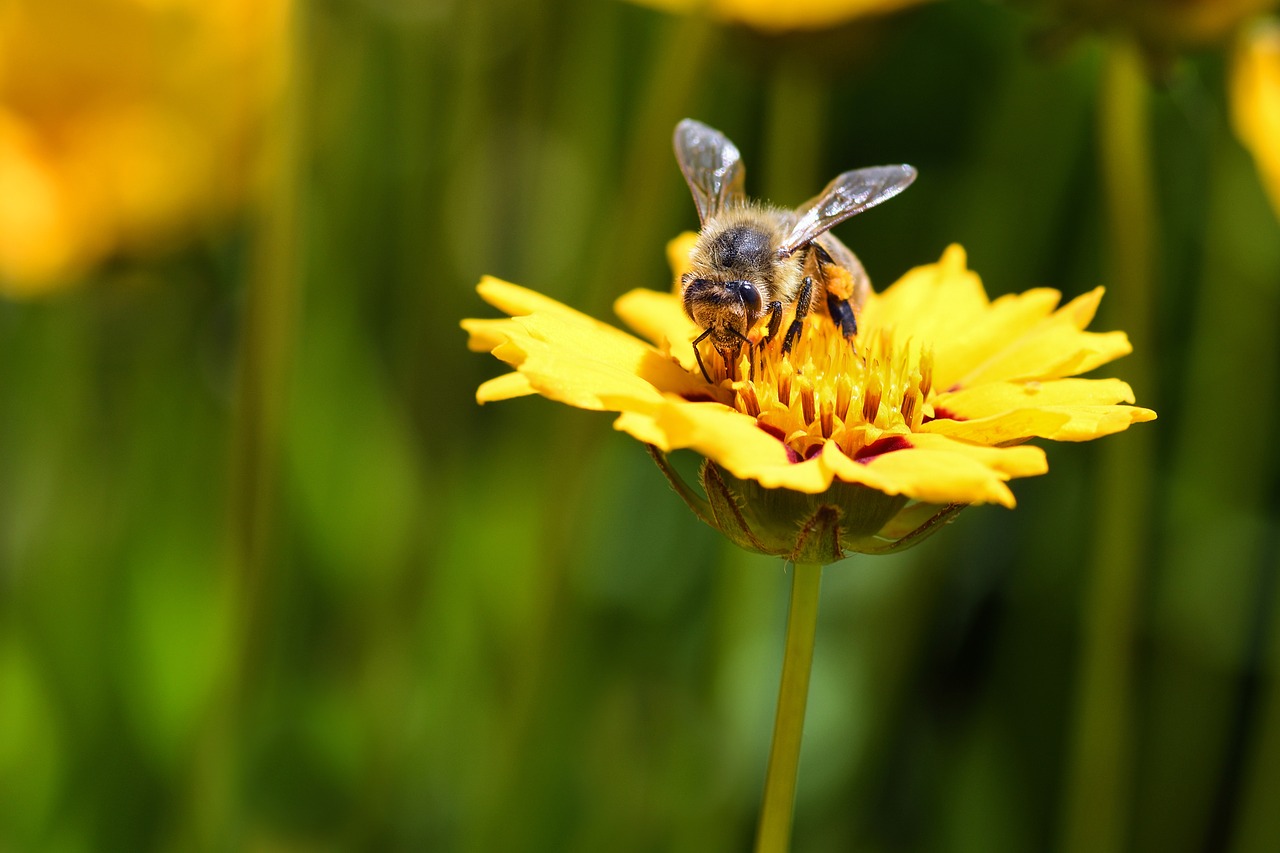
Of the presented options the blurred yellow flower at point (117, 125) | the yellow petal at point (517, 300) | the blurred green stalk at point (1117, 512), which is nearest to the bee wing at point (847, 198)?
the yellow petal at point (517, 300)

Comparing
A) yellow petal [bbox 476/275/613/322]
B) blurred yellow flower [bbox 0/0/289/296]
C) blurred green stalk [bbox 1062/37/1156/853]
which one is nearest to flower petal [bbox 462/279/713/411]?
yellow petal [bbox 476/275/613/322]

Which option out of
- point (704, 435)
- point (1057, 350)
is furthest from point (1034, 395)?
point (704, 435)

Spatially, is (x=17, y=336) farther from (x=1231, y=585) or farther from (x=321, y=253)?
(x=1231, y=585)

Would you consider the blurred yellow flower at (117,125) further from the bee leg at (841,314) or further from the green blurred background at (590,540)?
the bee leg at (841,314)

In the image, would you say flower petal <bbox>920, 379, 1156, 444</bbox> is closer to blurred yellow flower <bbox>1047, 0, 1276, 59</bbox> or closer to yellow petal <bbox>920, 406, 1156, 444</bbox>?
yellow petal <bbox>920, 406, 1156, 444</bbox>

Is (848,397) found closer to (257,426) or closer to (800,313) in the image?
(800,313)

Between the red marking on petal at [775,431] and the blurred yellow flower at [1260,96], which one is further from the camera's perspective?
the blurred yellow flower at [1260,96]

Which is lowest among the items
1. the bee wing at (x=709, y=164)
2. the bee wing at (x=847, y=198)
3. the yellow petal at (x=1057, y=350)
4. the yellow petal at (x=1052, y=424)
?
the yellow petal at (x=1052, y=424)
